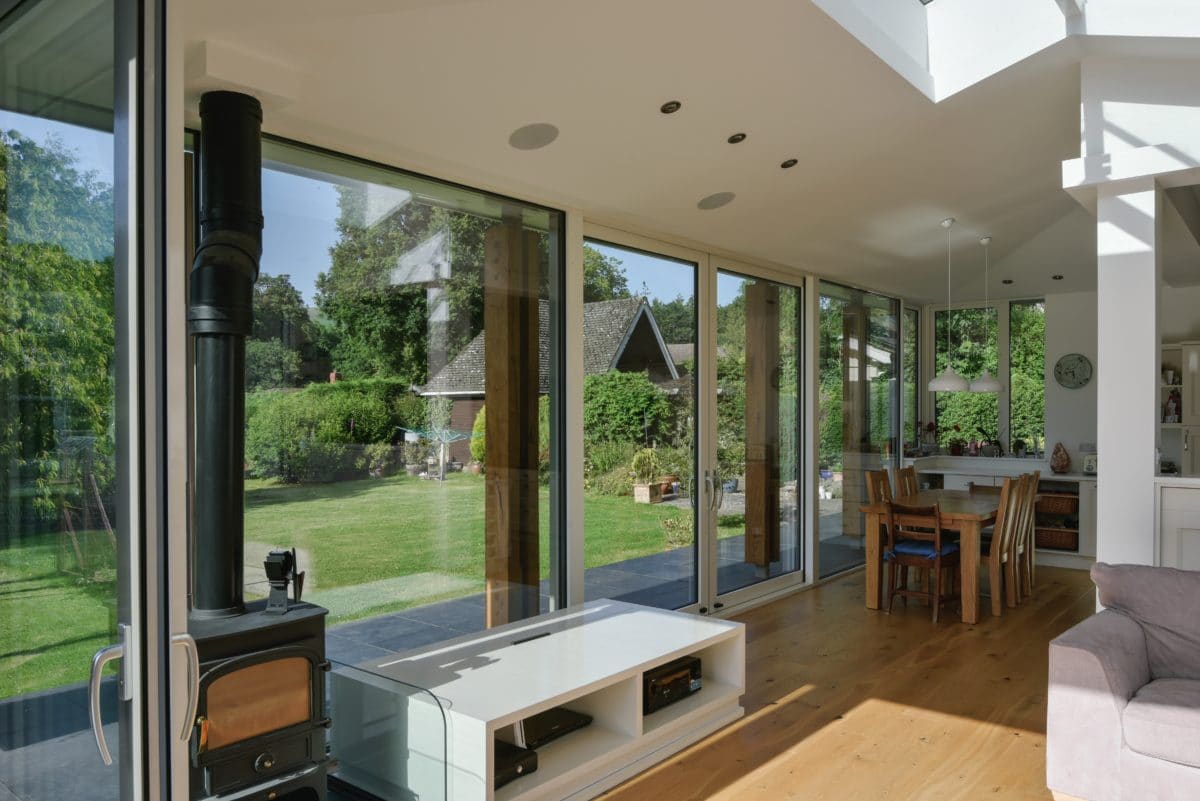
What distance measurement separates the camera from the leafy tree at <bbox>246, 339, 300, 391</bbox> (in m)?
3.25

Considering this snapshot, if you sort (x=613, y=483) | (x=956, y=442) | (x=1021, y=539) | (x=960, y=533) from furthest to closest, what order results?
(x=956, y=442), (x=1021, y=539), (x=960, y=533), (x=613, y=483)

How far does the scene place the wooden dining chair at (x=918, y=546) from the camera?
5.87 m

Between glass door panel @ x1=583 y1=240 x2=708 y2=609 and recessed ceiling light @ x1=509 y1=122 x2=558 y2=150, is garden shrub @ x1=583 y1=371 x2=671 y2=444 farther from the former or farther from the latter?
recessed ceiling light @ x1=509 y1=122 x2=558 y2=150

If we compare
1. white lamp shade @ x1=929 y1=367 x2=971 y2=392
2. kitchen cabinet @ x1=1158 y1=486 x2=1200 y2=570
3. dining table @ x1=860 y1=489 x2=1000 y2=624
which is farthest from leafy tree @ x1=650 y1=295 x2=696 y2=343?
kitchen cabinet @ x1=1158 y1=486 x2=1200 y2=570

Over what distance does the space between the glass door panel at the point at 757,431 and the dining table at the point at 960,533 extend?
0.72m

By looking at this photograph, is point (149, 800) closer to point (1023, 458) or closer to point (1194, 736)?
point (1194, 736)

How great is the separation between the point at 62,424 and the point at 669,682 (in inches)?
110

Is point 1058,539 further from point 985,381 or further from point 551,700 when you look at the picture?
point 551,700

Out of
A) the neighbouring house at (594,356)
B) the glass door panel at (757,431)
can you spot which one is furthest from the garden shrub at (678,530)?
the neighbouring house at (594,356)

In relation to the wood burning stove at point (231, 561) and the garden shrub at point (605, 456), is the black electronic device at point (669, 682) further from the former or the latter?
the wood burning stove at point (231, 561)

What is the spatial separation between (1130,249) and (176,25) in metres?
4.06

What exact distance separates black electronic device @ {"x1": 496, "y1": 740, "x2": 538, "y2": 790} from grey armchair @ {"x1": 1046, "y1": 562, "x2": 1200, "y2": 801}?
1.89 m

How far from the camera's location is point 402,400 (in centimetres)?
382

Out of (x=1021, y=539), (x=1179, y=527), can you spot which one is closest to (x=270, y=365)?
(x=1179, y=527)
